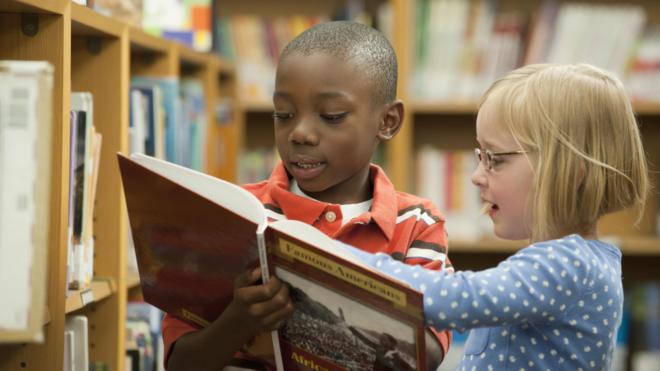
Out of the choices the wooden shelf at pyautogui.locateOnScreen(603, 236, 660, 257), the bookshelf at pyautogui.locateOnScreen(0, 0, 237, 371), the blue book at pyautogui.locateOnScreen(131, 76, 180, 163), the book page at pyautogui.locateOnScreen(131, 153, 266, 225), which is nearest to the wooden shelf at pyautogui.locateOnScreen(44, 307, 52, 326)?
the bookshelf at pyautogui.locateOnScreen(0, 0, 237, 371)

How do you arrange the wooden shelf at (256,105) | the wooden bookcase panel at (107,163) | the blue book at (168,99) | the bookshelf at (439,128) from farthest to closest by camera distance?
the wooden shelf at (256,105), the bookshelf at (439,128), the blue book at (168,99), the wooden bookcase panel at (107,163)

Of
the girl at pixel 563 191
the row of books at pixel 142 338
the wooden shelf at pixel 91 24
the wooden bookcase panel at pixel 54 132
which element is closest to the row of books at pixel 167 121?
the row of books at pixel 142 338

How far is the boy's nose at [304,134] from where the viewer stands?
49.7 inches

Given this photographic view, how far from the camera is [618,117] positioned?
4.08 ft

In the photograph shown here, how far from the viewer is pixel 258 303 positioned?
3.69 feet

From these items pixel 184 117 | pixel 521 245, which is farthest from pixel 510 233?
pixel 521 245

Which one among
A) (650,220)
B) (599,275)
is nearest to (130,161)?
(599,275)

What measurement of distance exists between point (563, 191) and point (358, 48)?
1.25ft

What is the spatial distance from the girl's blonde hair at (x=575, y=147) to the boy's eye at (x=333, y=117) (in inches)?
9.1

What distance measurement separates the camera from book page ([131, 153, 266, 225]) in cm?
108

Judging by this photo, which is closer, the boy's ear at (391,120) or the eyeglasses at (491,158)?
the eyeglasses at (491,158)

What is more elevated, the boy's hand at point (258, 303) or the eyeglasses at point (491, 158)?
the eyeglasses at point (491, 158)

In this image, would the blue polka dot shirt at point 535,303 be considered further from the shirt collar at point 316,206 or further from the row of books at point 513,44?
the row of books at point 513,44

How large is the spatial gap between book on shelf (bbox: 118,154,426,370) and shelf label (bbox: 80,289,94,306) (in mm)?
307
